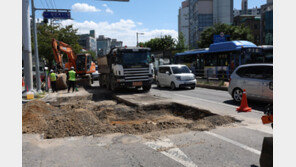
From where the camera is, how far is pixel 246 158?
4.46 meters

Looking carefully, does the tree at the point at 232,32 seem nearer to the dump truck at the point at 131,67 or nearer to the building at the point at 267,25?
the building at the point at 267,25

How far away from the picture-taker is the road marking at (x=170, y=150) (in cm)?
438

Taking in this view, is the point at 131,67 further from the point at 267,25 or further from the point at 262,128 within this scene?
the point at 267,25

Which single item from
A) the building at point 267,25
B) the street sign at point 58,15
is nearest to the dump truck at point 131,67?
the street sign at point 58,15

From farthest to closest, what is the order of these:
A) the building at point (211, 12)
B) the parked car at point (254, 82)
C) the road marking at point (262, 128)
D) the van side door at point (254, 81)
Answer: the building at point (211, 12) → the van side door at point (254, 81) → the parked car at point (254, 82) → the road marking at point (262, 128)

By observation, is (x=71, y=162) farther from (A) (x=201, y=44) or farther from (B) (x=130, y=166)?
(A) (x=201, y=44)

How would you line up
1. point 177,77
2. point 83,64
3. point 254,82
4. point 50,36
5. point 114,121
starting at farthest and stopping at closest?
point 50,36 < point 83,64 < point 177,77 < point 254,82 < point 114,121

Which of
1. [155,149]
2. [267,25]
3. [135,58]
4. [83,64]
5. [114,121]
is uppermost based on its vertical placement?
[267,25]

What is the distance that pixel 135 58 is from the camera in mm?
15281

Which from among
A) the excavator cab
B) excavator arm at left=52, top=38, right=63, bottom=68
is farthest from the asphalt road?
the excavator cab

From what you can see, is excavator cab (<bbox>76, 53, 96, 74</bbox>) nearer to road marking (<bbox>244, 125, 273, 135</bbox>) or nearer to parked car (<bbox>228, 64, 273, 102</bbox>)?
parked car (<bbox>228, 64, 273, 102</bbox>)

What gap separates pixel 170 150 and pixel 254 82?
21.4 feet

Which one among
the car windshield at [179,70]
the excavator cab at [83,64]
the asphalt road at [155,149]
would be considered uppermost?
the excavator cab at [83,64]

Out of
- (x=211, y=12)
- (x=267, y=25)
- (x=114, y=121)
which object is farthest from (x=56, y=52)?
(x=211, y=12)
